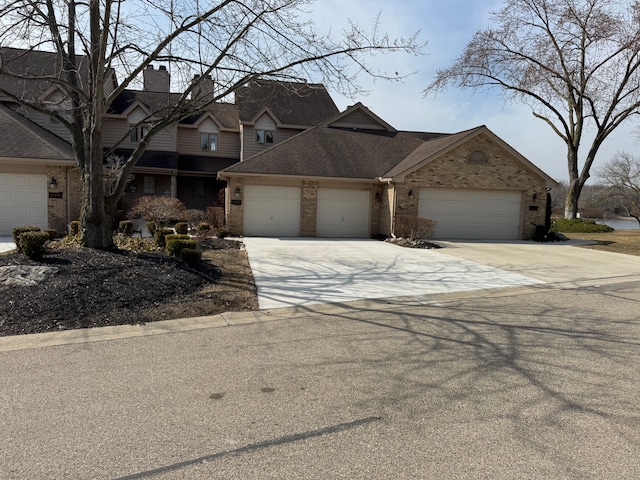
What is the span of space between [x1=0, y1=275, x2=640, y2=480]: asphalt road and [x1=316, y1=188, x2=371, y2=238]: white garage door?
1275cm

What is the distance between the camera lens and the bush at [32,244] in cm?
752

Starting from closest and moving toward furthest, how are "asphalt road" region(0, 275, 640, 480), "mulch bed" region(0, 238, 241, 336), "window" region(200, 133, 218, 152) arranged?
"asphalt road" region(0, 275, 640, 480) < "mulch bed" region(0, 238, 241, 336) < "window" region(200, 133, 218, 152)

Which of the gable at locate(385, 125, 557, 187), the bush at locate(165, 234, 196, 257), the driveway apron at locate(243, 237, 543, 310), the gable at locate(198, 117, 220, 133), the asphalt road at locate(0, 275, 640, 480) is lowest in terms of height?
the asphalt road at locate(0, 275, 640, 480)

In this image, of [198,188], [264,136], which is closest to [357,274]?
[264,136]

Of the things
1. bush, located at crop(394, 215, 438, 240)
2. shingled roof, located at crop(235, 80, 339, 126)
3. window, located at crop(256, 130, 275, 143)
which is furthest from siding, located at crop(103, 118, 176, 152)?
bush, located at crop(394, 215, 438, 240)

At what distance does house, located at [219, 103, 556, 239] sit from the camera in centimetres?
1738

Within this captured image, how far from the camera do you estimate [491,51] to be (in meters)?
27.5

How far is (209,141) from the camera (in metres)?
24.9

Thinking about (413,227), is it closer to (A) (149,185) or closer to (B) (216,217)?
(B) (216,217)

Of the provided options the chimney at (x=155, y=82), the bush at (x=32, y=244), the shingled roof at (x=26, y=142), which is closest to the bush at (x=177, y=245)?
the bush at (x=32, y=244)

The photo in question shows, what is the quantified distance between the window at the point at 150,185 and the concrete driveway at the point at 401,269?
10.4m

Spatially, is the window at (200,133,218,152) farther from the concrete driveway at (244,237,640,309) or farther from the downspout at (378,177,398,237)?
the downspout at (378,177,398,237)

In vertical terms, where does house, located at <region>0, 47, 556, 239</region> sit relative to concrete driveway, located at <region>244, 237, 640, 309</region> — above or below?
above

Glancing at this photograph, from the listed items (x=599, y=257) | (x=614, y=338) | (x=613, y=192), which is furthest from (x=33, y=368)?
(x=613, y=192)
